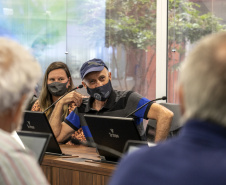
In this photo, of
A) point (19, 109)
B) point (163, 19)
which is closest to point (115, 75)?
point (163, 19)

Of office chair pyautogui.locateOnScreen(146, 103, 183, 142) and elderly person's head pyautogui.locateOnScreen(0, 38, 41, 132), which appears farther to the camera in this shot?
office chair pyautogui.locateOnScreen(146, 103, 183, 142)

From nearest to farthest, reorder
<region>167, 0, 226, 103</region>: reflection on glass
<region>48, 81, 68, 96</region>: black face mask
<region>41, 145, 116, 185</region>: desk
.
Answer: <region>41, 145, 116, 185</region>: desk < <region>48, 81, 68, 96</region>: black face mask < <region>167, 0, 226, 103</region>: reflection on glass

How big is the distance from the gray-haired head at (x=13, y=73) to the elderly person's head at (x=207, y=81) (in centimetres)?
43

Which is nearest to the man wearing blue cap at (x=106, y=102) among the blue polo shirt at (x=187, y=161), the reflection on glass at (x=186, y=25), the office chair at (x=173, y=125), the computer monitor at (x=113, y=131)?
the office chair at (x=173, y=125)

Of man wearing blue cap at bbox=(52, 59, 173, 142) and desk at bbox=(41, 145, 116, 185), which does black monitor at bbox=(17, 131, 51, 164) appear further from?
man wearing blue cap at bbox=(52, 59, 173, 142)

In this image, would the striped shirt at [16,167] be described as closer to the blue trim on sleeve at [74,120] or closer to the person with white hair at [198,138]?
the person with white hair at [198,138]

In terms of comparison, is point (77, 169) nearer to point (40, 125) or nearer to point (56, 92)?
point (40, 125)

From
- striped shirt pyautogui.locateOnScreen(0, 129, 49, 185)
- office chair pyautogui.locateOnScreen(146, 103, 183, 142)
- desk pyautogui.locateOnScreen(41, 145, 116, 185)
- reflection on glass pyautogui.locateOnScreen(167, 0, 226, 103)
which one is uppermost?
reflection on glass pyautogui.locateOnScreen(167, 0, 226, 103)

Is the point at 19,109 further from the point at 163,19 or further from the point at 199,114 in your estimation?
the point at 163,19

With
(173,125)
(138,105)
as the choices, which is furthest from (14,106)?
(173,125)

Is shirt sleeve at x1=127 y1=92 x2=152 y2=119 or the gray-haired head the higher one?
the gray-haired head

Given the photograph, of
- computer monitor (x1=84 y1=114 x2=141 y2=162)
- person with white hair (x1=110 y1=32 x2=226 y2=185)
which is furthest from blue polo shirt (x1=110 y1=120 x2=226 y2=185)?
computer monitor (x1=84 y1=114 x2=141 y2=162)

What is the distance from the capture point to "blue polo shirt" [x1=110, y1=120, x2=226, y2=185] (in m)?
0.88

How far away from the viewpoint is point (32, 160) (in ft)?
3.58
